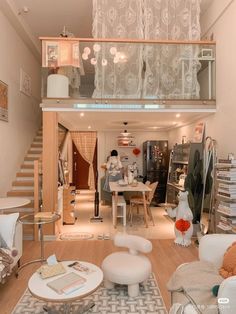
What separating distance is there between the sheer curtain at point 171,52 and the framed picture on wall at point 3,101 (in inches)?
101

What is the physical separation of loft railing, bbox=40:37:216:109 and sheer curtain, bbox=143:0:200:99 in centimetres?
2

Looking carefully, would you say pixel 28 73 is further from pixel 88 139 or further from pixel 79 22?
pixel 88 139

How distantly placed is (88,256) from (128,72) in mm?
3177

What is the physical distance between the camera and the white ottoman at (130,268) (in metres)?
2.58

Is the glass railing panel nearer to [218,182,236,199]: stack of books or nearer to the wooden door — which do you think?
[218,182,236,199]: stack of books

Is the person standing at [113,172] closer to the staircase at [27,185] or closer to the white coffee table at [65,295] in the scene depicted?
the staircase at [27,185]

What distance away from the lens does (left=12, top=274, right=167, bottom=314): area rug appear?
7.89 ft

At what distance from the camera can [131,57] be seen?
4.73 meters

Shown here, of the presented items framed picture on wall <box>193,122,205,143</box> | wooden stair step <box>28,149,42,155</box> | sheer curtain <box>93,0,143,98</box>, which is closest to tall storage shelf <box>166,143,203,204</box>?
framed picture on wall <box>193,122,205,143</box>

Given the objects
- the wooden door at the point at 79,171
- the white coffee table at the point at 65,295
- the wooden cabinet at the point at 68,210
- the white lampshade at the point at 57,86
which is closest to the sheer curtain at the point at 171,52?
the white lampshade at the point at 57,86

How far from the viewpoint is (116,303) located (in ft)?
8.33

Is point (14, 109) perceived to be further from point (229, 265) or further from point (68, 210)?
point (229, 265)

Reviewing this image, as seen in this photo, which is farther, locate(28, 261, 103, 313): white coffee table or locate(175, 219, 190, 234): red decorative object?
locate(175, 219, 190, 234): red decorative object

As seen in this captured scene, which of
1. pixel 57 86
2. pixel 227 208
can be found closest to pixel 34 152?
pixel 57 86
